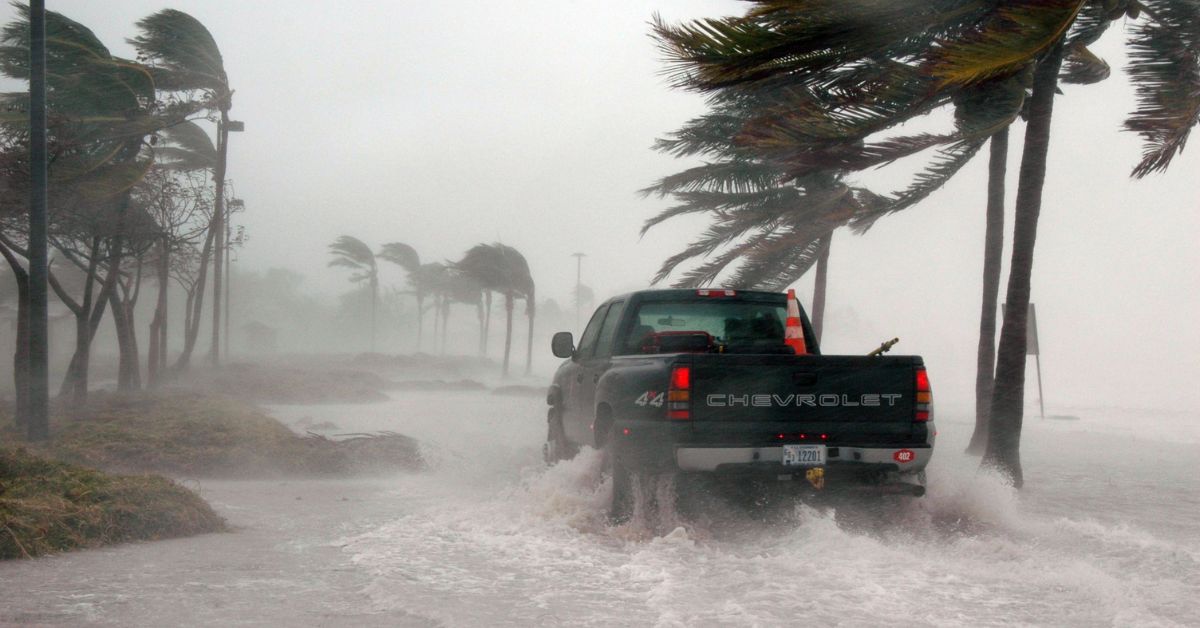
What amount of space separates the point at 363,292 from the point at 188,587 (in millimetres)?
103819

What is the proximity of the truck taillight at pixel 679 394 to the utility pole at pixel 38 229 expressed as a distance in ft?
28.8

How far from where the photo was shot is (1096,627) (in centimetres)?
513

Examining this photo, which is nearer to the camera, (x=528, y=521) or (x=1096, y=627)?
(x=1096, y=627)

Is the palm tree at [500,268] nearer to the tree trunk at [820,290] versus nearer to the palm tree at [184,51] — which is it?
the palm tree at [184,51]

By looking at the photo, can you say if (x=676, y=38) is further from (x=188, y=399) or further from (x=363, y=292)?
(x=363, y=292)

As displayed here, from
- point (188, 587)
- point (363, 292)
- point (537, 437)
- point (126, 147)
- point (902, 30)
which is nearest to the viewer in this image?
point (188, 587)

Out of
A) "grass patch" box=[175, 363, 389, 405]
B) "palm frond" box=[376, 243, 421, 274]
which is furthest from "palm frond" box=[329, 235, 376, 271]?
"grass patch" box=[175, 363, 389, 405]

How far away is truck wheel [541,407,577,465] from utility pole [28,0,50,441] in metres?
6.17

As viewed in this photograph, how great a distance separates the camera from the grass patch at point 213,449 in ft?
39.2

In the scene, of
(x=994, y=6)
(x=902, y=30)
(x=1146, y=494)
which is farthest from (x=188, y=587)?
Result: (x=1146, y=494)

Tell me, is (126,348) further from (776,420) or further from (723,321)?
(776,420)

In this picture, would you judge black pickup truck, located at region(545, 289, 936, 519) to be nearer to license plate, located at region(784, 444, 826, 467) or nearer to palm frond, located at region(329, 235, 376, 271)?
license plate, located at region(784, 444, 826, 467)

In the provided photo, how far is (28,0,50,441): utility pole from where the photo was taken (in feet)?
40.7

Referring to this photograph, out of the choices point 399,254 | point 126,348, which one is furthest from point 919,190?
point 399,254
